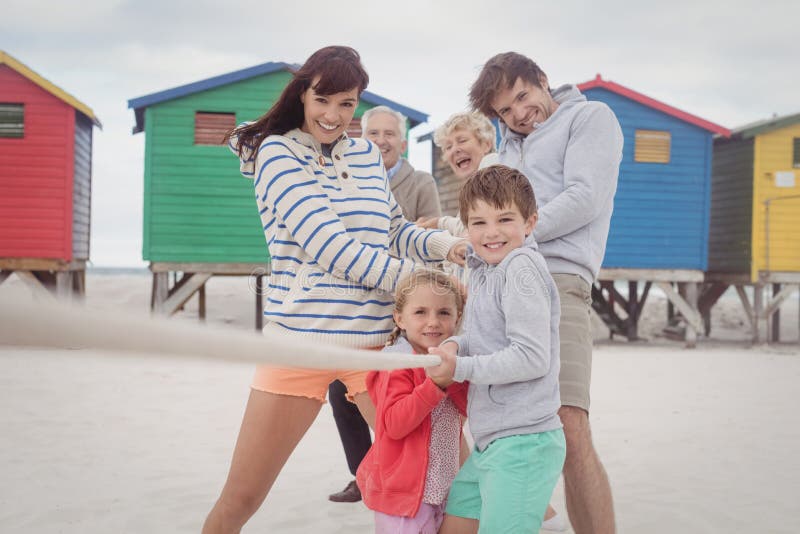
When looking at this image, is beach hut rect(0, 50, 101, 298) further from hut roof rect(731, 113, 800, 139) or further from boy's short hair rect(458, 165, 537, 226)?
hut roof rect(731, 113, 800, 139)

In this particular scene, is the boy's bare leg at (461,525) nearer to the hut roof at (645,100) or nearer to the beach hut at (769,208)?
the hut roof at (645,100)

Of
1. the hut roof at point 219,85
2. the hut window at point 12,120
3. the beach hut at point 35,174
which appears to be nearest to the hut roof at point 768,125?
the hut roof at point 219,85

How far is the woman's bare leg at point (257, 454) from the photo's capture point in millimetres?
2107

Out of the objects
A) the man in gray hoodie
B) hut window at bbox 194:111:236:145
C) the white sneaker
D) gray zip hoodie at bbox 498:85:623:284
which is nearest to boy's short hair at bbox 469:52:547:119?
the man in gray hoodie

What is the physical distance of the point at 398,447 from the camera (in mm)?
1985

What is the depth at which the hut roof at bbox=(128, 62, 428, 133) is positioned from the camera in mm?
11852

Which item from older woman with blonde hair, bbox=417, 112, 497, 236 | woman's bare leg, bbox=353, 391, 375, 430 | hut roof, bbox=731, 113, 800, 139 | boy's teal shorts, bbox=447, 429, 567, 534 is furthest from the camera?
hut roof, bbox=731, 113, 800, 139

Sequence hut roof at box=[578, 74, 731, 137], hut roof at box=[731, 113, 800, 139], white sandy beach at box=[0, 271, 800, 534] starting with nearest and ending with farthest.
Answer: white sandy beach at box=[0, 271, 800, 534] < hut roof at box=[578, 74, 731, 137] < hut roof at box=[731, 113, 800, 139]

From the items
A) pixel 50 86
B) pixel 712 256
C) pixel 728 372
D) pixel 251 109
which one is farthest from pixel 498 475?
pixel 712 256

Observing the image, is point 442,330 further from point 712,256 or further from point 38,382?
point 712,256

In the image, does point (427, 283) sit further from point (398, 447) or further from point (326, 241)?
point (398, 447)

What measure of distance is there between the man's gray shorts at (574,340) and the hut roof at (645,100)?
37.7ft

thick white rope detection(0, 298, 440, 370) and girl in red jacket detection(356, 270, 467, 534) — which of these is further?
girl in red jacket detection(356, 270, 467, 534)

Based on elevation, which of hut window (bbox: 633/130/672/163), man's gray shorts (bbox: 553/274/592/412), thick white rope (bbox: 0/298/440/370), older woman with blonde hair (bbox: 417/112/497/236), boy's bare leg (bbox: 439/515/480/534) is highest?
hut window (bbox: 633/130/672/163)
